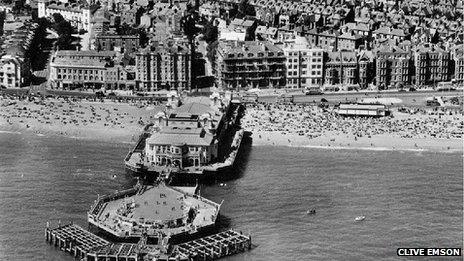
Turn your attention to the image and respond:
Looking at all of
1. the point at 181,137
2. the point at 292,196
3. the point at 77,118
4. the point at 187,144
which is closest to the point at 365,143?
the point at 181,137

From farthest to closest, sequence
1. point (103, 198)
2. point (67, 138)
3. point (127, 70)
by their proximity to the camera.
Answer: point (127, 70) → point (67, 138) → point (103, 198)

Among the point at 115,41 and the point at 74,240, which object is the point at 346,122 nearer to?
the point at 115,41

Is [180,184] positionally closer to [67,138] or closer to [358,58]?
[67,138]

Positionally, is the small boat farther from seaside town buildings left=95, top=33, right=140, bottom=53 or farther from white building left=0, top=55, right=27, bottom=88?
seaside town buildings left=95, top=33, right=140, bottom=53

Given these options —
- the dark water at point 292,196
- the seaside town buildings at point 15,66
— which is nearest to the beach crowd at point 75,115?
the dark water at point 292,196

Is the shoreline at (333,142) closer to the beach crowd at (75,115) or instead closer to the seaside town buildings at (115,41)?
the beach crowd at (75,115)

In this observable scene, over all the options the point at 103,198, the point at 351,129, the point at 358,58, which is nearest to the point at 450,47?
the point at 358,58

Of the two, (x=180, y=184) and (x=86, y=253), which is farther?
(x=180, y=184)
